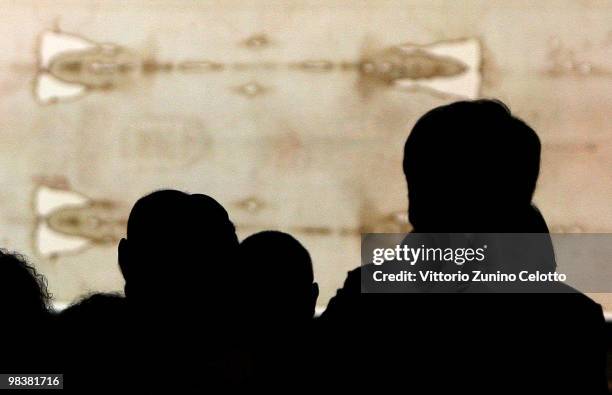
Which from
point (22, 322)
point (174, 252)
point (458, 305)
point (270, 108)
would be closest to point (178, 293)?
point (174, 252)

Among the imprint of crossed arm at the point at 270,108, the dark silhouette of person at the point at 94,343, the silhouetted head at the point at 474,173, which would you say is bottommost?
the dark silhouette of person at the point at 94,343

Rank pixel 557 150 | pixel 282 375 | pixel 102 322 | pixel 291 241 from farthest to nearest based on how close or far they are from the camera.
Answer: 1. pixel 557 150
2. pixel 291 241
3. pixel 102 322
4. pixel 282 375

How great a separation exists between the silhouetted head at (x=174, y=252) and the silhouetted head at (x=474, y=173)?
1.34ft

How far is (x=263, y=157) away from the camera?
2.38 metres

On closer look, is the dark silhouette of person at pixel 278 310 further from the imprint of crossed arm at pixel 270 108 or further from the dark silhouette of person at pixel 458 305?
the imprint of crossed arm at pixel 270 108

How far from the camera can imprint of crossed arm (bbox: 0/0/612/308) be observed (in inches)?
90.4

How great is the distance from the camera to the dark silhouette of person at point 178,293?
3.94 ft

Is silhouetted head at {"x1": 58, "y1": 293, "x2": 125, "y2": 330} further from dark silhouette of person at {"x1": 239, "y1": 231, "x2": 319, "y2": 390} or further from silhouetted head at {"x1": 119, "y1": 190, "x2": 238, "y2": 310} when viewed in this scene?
dark silhouette of person at {"x1": 239, "y1": 231, "x2": 319, "y2": 390}

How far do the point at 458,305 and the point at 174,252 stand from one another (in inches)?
19.3

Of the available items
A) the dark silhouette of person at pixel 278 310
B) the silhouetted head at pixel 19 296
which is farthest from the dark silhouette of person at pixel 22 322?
the dark silhouette of person at pixel 278 310

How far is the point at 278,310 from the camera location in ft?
4.33

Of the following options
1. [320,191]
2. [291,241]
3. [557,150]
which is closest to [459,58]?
[557,150]

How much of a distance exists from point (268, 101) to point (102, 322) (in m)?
1.22

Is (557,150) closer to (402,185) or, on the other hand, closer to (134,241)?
(402,185)
